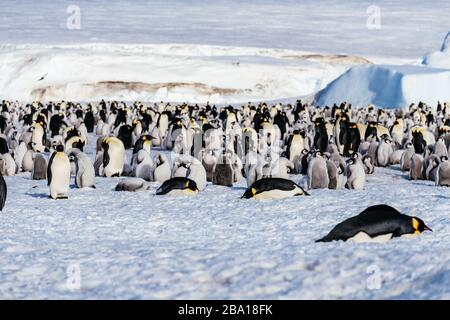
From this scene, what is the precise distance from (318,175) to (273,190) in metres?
1.96

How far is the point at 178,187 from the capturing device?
1147cm

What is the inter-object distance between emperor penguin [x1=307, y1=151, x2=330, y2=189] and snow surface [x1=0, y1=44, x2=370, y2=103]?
166 feet

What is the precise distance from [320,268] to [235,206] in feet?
15.2

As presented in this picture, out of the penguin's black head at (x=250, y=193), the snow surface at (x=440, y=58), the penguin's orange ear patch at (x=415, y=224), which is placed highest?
the snow surface at (x=440, y=58)

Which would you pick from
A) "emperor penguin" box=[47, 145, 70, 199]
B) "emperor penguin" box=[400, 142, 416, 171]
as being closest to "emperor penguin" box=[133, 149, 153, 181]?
"emperor penguin" box=[47, 145, 70, 199]

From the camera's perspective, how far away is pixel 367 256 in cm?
591

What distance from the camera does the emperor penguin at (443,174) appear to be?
1327cm

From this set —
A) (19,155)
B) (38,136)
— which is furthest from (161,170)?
(38,136)

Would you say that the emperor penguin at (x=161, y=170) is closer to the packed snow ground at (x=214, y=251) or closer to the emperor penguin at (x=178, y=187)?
the emperor penguin at (x=178, y=187)

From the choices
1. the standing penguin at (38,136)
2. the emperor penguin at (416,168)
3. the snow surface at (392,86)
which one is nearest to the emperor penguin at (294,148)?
the emperor penguin at (416,168)

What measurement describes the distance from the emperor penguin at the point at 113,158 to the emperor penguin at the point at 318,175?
4013 millimetres

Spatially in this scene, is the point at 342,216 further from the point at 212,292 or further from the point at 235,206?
the point at 212,292
